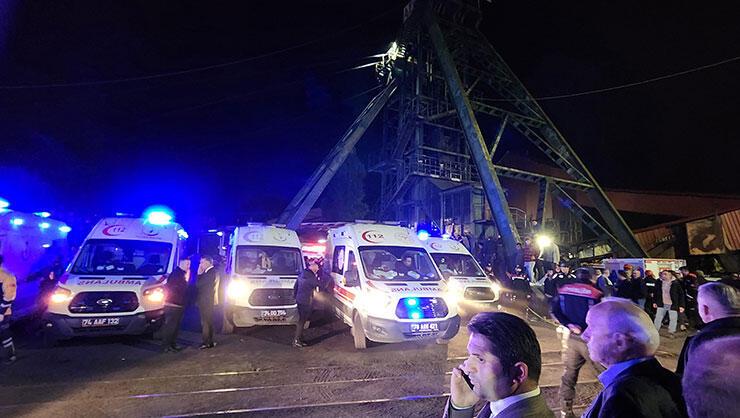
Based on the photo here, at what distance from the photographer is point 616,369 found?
2.08 metres

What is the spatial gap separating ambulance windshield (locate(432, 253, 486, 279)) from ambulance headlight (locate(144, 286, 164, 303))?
25.7 ft

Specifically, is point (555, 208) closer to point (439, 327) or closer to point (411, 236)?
point (411, 236)

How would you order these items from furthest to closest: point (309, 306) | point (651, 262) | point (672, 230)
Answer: point (672, 230), point (651, 262), point (309, 306)

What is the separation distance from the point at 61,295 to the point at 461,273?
10.2 m

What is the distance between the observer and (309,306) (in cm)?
792

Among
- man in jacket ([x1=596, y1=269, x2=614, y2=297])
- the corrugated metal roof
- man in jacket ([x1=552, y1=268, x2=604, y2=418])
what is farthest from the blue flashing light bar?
the corrugated metal roof

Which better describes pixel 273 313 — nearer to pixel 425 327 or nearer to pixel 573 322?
pixel 425 327

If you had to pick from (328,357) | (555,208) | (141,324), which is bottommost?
(328,357)

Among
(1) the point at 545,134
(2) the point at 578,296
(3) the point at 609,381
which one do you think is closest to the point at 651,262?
(1) the point at 545,134

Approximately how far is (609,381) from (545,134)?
820 inches

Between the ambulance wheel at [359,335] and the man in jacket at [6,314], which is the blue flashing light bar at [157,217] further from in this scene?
the ambulance wheel at [359,335]

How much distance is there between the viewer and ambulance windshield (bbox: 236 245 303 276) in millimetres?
9445

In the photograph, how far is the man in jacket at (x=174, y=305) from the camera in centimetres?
723

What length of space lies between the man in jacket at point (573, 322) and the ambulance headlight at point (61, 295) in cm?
890
